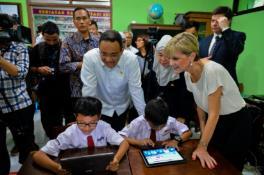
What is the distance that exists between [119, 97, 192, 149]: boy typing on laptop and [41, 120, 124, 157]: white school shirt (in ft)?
0.36

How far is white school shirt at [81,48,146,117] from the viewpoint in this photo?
145 cm

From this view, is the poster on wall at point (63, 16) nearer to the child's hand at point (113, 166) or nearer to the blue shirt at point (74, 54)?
the blue shirt at point (74, 54)

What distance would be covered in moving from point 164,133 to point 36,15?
3695 millimetres

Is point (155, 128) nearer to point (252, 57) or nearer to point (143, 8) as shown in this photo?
point (252, 57)

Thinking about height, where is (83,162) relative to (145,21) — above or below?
below

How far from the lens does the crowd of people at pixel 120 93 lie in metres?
1.12

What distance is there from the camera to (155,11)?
4.02m

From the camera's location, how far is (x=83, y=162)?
87 cm

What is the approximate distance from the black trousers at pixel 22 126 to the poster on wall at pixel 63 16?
2842mm

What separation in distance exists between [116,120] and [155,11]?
9.77 ft

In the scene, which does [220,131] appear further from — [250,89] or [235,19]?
[235,19]

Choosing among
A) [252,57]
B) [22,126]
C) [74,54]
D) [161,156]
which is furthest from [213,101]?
[252,57]

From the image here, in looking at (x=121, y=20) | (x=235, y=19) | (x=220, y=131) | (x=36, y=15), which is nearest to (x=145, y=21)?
(x=121, y=20)

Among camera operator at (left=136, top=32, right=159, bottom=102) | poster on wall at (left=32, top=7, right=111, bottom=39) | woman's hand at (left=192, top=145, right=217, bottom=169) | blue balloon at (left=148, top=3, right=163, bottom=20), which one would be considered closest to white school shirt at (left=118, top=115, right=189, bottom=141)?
woman's hand at (left=192, top=145, right=217, bottom=169)
